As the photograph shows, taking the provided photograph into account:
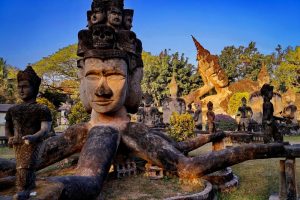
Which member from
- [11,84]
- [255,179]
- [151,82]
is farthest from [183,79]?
[255,179]

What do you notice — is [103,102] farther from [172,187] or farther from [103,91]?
[172,187]

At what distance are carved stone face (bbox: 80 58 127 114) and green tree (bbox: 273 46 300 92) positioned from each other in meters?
40.9

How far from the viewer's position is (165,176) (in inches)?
287

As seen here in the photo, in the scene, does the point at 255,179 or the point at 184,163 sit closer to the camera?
the point at 184,163

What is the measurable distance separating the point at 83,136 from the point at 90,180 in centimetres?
230

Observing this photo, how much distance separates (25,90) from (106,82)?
9.30ft

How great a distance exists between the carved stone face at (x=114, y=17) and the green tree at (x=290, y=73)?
1594 inches

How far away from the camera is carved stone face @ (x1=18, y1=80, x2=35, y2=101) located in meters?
4.45

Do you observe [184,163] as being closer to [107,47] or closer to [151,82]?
[107,47]

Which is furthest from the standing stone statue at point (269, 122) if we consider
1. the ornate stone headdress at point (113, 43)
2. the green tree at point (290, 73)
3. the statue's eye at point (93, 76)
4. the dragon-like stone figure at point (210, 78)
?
the green tree at point (290, 73)

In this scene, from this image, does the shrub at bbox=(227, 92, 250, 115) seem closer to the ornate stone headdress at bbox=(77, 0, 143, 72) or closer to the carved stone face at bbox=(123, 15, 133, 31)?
the carved stone face at bbox=(123, 15, 133, 31)

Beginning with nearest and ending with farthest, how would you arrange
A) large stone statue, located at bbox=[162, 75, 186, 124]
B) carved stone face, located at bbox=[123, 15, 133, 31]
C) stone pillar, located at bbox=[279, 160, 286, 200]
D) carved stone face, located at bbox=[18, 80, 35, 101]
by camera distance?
carved stone face, located at bbox=[18, 80, 35, 101], stone pillar, located at bbox=[279, 160, 286, 200], carved stone face, located at bbox=[123, 15, 133, 31], large stone statue, located at bbox=[162, 75, 186, 124]

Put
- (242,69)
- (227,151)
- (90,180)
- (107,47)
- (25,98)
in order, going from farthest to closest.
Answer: (242,69) → (107,47) → (227,151) → (90,180) → (25,98)

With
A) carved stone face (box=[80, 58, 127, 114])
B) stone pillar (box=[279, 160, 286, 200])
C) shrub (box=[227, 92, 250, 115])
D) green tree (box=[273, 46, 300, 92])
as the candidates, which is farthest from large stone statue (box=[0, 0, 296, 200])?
green tree (box=[273, 46, 300, 92])
